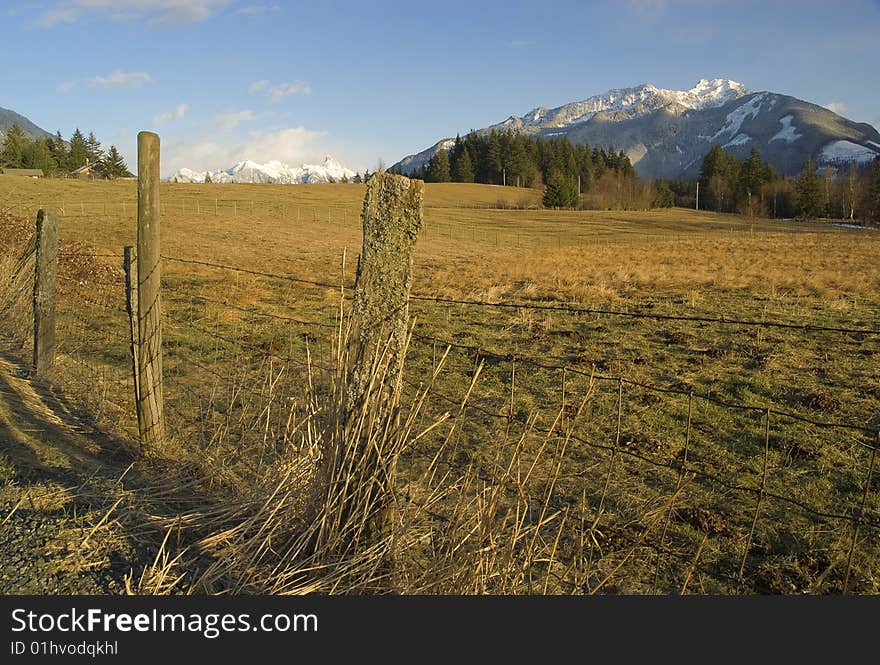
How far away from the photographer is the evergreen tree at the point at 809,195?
275ft

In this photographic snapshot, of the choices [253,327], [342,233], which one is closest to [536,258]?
[342,233]

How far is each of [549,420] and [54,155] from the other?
109758mm

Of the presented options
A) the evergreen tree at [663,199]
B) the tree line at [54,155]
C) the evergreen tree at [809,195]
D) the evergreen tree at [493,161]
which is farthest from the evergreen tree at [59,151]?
the evergreen tree at [809,195]

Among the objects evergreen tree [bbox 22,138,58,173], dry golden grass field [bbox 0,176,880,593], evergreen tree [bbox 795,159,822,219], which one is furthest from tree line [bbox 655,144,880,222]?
evergreen tree [bbox 22,138,58,173]

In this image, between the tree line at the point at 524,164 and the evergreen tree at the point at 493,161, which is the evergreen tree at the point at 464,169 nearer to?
the tree line at the point at 524,164

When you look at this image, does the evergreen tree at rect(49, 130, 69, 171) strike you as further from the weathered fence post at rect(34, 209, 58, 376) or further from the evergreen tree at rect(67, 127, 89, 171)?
the weathered fence post at rect(34, 209, 58, 376)

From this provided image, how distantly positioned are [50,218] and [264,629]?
6.29 meters

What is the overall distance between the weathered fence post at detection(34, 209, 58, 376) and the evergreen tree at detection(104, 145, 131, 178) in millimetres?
102023

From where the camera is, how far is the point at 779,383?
8359 millimetres

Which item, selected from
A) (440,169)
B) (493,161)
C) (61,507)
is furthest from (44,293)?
(440,169)

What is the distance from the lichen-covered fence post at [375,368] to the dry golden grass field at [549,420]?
0.56 ft

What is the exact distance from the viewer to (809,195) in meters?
84.2

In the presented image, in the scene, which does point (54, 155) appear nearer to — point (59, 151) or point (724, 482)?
point (59, 151)

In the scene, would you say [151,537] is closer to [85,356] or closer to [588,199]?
[85,356]
